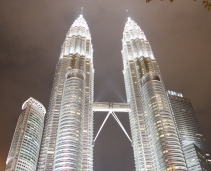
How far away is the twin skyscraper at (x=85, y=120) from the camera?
4343 inches

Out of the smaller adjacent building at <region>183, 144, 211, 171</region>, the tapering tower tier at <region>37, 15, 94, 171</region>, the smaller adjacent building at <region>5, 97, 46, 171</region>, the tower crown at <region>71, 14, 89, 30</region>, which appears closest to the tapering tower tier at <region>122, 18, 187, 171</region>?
the tapering tower tier at <region>37, 15, 94, 171</region>

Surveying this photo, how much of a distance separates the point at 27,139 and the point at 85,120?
6027 centimetres

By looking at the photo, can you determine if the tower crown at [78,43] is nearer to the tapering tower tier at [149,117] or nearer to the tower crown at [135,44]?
the tower crown at [135,44]

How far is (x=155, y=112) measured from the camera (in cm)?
12506

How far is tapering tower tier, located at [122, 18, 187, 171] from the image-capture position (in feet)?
364

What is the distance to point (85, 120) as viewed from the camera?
129 metres

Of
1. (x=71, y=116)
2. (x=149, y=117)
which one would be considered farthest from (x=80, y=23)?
(x=149, y=117)

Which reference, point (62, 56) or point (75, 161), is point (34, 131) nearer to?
point (62, 56)

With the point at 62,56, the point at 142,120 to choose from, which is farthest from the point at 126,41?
the point at 142,120

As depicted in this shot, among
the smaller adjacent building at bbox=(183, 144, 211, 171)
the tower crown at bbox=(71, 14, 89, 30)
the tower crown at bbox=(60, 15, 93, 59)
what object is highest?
the tower crown at bbox=(71, 14, 89, 30)

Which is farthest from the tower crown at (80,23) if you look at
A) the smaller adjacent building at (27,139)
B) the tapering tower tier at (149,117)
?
the smaller adjacent building at (27,139)

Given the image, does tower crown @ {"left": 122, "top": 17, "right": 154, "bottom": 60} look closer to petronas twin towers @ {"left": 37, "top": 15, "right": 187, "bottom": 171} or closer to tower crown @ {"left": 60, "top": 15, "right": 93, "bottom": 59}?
petronas twin towers @ {"left": 37, "top": 15, "right": 187, "bottom": 171}

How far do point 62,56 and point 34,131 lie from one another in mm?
59594

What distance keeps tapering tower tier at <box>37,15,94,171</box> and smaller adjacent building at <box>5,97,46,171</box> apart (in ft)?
142
